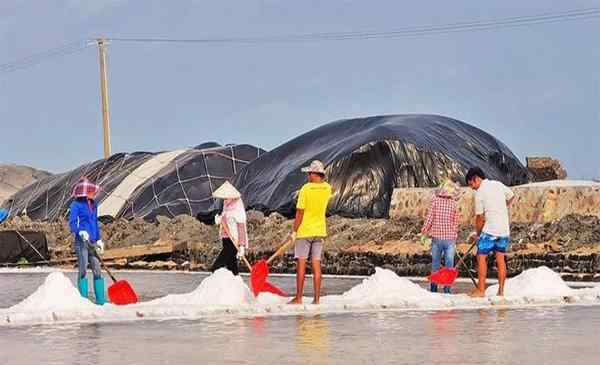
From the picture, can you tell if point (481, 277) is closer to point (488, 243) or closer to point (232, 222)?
point (488, 243)

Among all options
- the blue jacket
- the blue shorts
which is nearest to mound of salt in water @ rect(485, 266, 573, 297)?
the blue shorts

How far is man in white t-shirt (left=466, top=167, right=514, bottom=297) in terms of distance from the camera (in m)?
17.2

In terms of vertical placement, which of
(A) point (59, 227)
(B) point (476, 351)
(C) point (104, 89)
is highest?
(C) point (104, 89)

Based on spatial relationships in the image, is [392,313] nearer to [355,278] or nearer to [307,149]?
[355,278]

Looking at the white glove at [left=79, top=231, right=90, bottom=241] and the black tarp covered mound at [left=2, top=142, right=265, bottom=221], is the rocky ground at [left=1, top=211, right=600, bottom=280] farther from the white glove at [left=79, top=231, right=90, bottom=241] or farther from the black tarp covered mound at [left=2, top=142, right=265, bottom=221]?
the black tarp covered mound at [left=2, top=142, right=265, bottom=221]

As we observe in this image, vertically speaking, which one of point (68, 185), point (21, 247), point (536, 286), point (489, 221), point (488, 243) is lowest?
point (536, 286)

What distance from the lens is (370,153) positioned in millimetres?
39781

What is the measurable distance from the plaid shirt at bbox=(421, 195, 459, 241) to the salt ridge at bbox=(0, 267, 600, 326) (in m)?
0.99

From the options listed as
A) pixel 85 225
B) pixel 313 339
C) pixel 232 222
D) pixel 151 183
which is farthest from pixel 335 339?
pixel 151 183

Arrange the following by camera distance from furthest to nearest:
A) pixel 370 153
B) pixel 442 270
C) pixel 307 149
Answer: pixel 307 149
pixel 370 153
pixel 442 270

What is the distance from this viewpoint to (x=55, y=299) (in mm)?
15727

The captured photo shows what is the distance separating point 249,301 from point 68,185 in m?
43.6

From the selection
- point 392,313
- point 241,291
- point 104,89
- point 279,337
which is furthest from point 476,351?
point 104,89

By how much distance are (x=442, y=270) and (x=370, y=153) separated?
21962 mm
